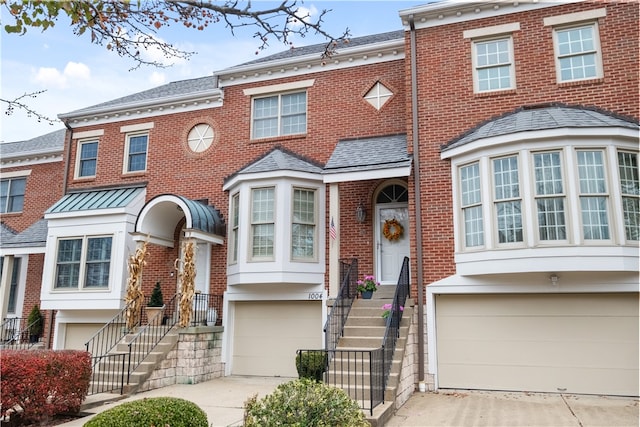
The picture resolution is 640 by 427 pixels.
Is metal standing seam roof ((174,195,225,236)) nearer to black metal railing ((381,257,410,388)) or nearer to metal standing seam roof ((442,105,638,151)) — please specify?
black metal railing ((381,257,410,388))

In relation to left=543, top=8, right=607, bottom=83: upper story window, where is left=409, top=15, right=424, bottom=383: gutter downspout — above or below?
below

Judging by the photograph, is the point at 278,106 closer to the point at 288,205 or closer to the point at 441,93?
the point at 288,205

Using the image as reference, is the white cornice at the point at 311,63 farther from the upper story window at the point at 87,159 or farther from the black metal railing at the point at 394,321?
the black metal railing at the point at 394,321

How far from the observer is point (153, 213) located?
13188 millimetres

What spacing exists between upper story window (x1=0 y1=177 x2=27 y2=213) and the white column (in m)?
12.5

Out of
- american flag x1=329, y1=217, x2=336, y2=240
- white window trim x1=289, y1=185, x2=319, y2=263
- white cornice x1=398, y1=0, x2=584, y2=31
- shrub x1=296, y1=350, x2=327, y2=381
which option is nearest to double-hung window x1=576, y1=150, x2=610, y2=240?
white cornice x1=398, y1=0, x2=584, y2=31

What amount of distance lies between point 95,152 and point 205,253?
5622 millimetres

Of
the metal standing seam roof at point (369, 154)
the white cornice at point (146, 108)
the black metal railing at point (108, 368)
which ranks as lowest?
the black metal railing at point (108, 368)

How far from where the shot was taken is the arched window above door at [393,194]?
12293 millimetres

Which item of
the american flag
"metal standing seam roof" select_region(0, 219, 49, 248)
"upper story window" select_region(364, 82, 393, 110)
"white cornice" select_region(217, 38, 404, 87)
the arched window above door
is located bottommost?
the american flag

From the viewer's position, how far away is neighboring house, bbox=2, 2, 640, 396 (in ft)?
30.3

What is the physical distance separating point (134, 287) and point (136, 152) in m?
4.80

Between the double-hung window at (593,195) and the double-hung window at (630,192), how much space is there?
334 mm

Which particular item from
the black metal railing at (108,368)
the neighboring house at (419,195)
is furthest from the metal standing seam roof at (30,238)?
the black metal railing at (108,368)
